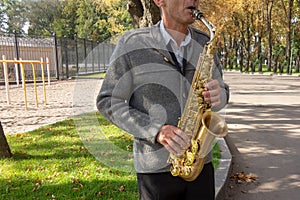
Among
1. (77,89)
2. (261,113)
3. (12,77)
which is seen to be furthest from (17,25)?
(77,89)

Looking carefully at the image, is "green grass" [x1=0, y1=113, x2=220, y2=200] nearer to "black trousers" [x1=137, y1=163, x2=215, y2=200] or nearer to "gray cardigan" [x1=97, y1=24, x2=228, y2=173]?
"black trousers" [x1=137, y1=163, x2=215, y2=200]

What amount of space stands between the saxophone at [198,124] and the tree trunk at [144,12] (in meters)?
4.10

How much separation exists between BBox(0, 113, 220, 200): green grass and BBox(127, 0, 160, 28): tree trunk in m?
2.43

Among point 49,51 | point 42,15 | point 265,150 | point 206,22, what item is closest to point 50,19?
point 42,15

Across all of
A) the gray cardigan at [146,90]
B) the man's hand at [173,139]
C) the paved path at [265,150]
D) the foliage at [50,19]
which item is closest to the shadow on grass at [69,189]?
the paved path at [265,150]

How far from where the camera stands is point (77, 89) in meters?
2.64

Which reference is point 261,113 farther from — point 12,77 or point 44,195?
point 12,77

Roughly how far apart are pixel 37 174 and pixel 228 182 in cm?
285

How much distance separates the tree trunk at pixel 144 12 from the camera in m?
5.70

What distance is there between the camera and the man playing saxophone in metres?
1.57

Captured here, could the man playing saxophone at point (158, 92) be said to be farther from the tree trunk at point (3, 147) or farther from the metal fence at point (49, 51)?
the metal fence at point (49, 51)

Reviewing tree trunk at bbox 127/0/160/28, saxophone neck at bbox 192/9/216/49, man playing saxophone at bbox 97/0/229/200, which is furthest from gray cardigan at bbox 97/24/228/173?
tree trunk at bbox 127/0/160/28

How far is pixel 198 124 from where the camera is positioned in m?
1.76

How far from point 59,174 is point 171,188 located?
2.92 m
